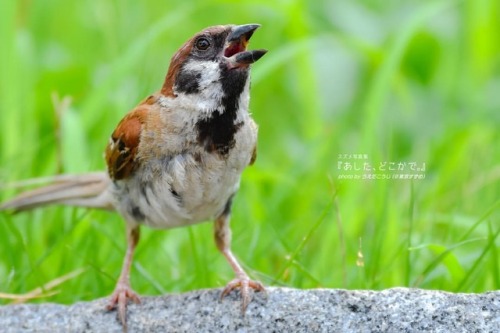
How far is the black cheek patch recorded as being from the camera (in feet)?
13.1

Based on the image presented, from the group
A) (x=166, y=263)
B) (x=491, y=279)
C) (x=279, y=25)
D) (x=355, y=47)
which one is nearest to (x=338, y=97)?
(x=355, y=47)

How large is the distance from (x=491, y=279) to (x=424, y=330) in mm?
1072

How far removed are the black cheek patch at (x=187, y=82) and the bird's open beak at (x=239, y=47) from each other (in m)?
0.15

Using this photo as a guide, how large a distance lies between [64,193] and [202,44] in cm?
149

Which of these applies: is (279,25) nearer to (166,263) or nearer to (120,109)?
(120,109)

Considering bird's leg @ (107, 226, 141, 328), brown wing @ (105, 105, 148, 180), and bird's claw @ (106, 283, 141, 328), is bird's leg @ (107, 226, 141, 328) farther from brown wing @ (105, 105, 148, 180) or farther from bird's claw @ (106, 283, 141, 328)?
brown wing @ (105, 105, 148, 180)

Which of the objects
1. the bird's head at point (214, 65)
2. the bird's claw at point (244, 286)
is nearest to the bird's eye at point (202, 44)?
the bird's head at point (214, 65)

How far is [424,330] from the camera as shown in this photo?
11.1ft

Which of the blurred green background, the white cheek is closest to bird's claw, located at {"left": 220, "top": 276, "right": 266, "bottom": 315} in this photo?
the blurred green background

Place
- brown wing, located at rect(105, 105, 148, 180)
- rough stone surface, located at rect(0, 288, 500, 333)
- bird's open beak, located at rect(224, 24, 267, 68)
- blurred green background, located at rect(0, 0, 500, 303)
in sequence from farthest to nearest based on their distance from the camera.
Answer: blurred green background, located at rect(0, 0, 500, 303) < brown wing, located at rect(105, 105, 148, 180) < bird's open beak, located at rect(224, 24, 267, 68) < rough stone surface, located at rect(0, 288, 500, 333)

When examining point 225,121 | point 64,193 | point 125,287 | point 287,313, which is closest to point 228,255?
point 125,287

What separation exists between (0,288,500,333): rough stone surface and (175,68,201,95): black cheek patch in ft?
2.50

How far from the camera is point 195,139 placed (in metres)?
3.99

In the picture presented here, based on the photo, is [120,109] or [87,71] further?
[87,71]
